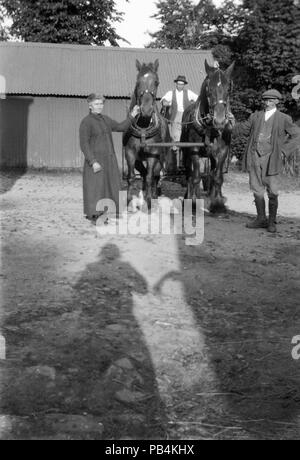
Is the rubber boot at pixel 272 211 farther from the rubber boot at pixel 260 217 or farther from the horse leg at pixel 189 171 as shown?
the horse leg at pixel 189 171

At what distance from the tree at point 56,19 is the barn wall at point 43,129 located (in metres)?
9.21

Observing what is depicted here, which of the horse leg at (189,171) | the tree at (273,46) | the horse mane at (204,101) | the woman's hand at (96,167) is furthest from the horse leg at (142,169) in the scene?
the tree at (273,46)

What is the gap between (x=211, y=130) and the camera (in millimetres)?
9953

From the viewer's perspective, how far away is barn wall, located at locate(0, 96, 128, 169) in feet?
69.7

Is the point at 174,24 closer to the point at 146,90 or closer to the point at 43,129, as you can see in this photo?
the point at 43,129

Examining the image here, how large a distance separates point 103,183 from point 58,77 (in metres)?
13.9

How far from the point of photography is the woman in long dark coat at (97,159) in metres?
9.05

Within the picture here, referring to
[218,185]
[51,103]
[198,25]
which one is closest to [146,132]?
[218,185]

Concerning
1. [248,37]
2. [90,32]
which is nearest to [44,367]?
[248,37]

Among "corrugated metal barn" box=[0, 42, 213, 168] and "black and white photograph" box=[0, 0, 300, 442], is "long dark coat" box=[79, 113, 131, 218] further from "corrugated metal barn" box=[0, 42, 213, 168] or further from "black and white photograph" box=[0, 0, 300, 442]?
"corrugated metal barn" box=[0, 42, 213, 168]

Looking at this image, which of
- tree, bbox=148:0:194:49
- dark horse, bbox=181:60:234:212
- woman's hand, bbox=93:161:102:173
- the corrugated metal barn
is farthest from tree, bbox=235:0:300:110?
woman's hand, bbox=93:161:102:173

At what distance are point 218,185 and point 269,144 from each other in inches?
65.6

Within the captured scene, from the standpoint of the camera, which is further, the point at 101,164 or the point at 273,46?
the point at 273,46

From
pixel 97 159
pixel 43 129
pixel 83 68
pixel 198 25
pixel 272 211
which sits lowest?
pixel 272 211
